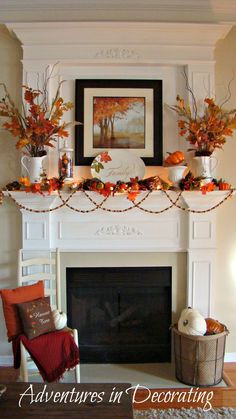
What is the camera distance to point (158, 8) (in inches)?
121

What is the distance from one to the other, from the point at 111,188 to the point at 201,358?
1.44 m

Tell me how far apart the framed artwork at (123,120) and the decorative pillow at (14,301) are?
1085 mm

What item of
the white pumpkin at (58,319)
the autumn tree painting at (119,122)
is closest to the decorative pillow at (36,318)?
the white pumpkin at (58,319)

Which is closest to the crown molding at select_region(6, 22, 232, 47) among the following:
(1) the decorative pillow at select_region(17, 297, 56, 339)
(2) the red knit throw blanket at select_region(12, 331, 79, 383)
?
(1) the decorative pillow at select_region(17, 297, 56, 339)

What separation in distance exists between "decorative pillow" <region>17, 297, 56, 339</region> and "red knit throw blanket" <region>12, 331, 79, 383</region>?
4cm

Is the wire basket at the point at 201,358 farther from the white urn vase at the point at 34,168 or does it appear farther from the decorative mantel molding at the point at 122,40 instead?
the decorative mantel molding at the point at 122,40

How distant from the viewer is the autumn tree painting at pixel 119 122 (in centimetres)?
314

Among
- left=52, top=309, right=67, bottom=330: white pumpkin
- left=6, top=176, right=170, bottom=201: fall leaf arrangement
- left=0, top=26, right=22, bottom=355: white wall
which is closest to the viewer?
left=52, top=309, right=67, bottom=330: white pumpkin

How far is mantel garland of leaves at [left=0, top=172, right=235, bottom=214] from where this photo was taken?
2.91 m

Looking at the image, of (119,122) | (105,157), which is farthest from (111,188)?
(119,122)

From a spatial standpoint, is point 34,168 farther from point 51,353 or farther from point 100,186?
point 51,353

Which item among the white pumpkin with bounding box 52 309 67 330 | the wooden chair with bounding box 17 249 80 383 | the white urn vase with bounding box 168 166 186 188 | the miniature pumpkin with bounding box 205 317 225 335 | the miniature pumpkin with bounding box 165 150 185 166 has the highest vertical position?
the miniature pumpkin with bounding box 165 150 185 166

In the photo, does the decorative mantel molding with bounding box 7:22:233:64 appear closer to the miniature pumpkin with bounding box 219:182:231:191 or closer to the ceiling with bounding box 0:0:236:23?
the ceiling with bounding box 0:0:236:23

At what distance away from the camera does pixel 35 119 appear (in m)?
2.91
